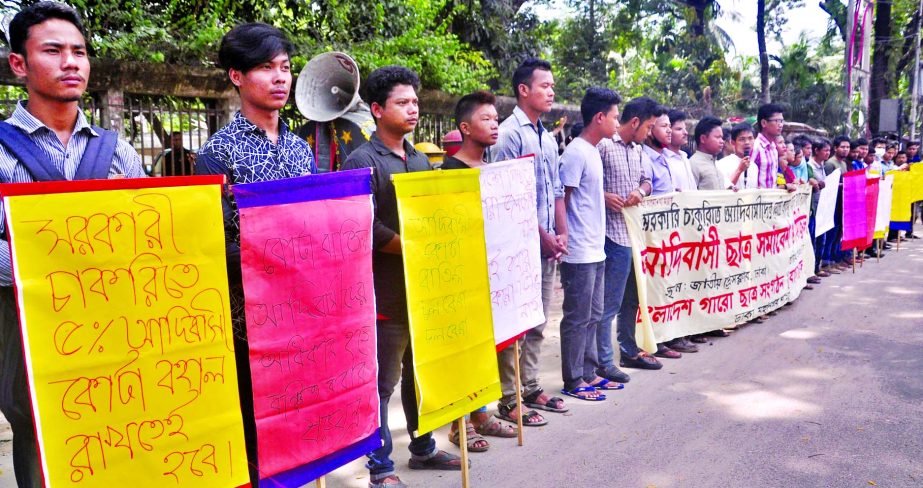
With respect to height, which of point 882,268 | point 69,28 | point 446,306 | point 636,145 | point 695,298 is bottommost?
point 882,268

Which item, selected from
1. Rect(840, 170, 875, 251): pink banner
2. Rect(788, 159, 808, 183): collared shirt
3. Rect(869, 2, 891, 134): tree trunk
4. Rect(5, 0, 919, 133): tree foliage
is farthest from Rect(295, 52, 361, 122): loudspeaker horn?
Rect(869, 2, 891, 134): tree trunk

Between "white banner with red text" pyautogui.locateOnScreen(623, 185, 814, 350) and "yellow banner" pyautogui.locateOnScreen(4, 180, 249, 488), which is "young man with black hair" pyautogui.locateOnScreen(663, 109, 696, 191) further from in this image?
"yellow banner" pyautogui.locateOnScreen(4, 180, 249, 488)

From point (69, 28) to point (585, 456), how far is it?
3177 millimetres

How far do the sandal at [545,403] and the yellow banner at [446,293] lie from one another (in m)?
1.03

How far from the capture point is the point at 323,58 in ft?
19.3

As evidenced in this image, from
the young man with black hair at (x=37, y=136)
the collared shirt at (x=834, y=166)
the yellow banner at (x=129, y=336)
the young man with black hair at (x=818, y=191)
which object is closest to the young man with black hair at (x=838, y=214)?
the collared shirt at (x=834, y=166)

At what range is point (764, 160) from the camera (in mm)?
8094

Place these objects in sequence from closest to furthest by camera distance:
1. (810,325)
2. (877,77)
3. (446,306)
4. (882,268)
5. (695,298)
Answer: (446,306) → (695,298) → (810,325) → (882,268) → (877,77)

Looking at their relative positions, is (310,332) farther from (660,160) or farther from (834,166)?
(834,166)

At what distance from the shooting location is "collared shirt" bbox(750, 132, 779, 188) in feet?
26.4

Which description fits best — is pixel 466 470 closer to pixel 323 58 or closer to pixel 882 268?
pixel 323 58

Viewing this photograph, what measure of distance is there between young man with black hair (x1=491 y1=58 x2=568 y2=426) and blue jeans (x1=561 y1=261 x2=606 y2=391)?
0.24m

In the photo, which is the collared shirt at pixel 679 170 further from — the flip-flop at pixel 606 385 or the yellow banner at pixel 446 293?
the yellow banner at pixel 446 293

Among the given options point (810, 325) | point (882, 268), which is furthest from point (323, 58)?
point (882, 268)
